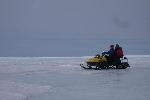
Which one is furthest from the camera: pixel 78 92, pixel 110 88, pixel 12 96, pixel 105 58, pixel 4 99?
pixel 105 58

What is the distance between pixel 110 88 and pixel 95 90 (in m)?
0.70

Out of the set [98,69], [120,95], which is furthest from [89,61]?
[120,95]

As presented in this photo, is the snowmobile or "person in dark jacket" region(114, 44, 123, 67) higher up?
"person in dark jacket" region(114, 44, 123, 67)

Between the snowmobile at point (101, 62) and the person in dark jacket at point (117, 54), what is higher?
the person in dark jacket at point (117, 54)

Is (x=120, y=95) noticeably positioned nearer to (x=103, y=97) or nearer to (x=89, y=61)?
(x=103, y=97)

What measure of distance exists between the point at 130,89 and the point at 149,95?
1.50m

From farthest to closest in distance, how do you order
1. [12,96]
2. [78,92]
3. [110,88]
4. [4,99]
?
1. [110,88]
2. [78,92]
3. [12,96]
4. [4,99]

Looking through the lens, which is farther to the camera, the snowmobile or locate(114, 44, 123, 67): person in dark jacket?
locate(114, 44, 123, 67): person in dark jacket

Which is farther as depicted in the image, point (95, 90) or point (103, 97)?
point (95, 90)

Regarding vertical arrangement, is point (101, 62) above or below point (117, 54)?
below

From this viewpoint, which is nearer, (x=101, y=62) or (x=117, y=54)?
(x=101, y=62)

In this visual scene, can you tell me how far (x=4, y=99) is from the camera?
9.30 metres

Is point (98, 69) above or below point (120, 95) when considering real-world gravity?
below

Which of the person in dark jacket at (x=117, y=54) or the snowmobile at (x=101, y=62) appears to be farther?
the person in dark jacket at (x=117, y=54)
